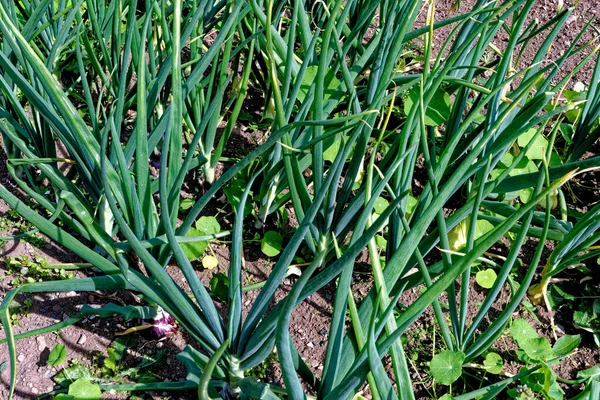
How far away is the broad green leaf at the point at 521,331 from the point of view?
4.62 feet

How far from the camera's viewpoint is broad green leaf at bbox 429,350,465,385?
127 cm

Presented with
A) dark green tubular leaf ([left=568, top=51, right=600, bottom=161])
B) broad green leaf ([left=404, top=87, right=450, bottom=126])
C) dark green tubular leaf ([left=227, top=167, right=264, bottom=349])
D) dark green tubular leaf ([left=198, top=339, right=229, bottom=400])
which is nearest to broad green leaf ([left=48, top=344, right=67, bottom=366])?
dark green tubular leaf ([left=227, top=167, right=264, bottom=349])

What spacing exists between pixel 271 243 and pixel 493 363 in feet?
1.89

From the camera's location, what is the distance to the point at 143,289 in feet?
3.73

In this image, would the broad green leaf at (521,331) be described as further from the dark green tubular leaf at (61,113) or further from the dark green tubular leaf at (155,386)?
the dark green tubular leaf at (61,113)

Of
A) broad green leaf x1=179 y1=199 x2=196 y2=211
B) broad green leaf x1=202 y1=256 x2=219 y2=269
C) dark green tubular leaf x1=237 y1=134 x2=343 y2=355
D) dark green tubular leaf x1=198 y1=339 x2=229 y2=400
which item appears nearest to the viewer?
dark green tubular leaf x1=198 y1=339 x2=229 y2=400

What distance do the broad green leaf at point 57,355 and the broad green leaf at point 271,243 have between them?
19.6 inches

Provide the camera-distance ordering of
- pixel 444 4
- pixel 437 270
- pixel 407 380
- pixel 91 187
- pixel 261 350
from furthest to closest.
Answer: pixel 444 4 < pixel 91 187 < pixel 437 270 < pixel 261 350 < pixel 407 380

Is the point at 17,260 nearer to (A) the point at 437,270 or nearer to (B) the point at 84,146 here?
(B) the point at 84,146

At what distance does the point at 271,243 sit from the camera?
158 cm

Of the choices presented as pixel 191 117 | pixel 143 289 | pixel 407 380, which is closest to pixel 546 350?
pixel 407 380

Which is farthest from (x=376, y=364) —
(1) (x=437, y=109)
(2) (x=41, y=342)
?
(1) (x=437, y=109)

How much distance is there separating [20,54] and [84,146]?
25 cm

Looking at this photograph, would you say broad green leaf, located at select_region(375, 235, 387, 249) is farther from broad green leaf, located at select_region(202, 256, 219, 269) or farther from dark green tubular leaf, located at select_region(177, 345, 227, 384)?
dark green tubular leaf, located at select_region(177, 345, 227, 384)
